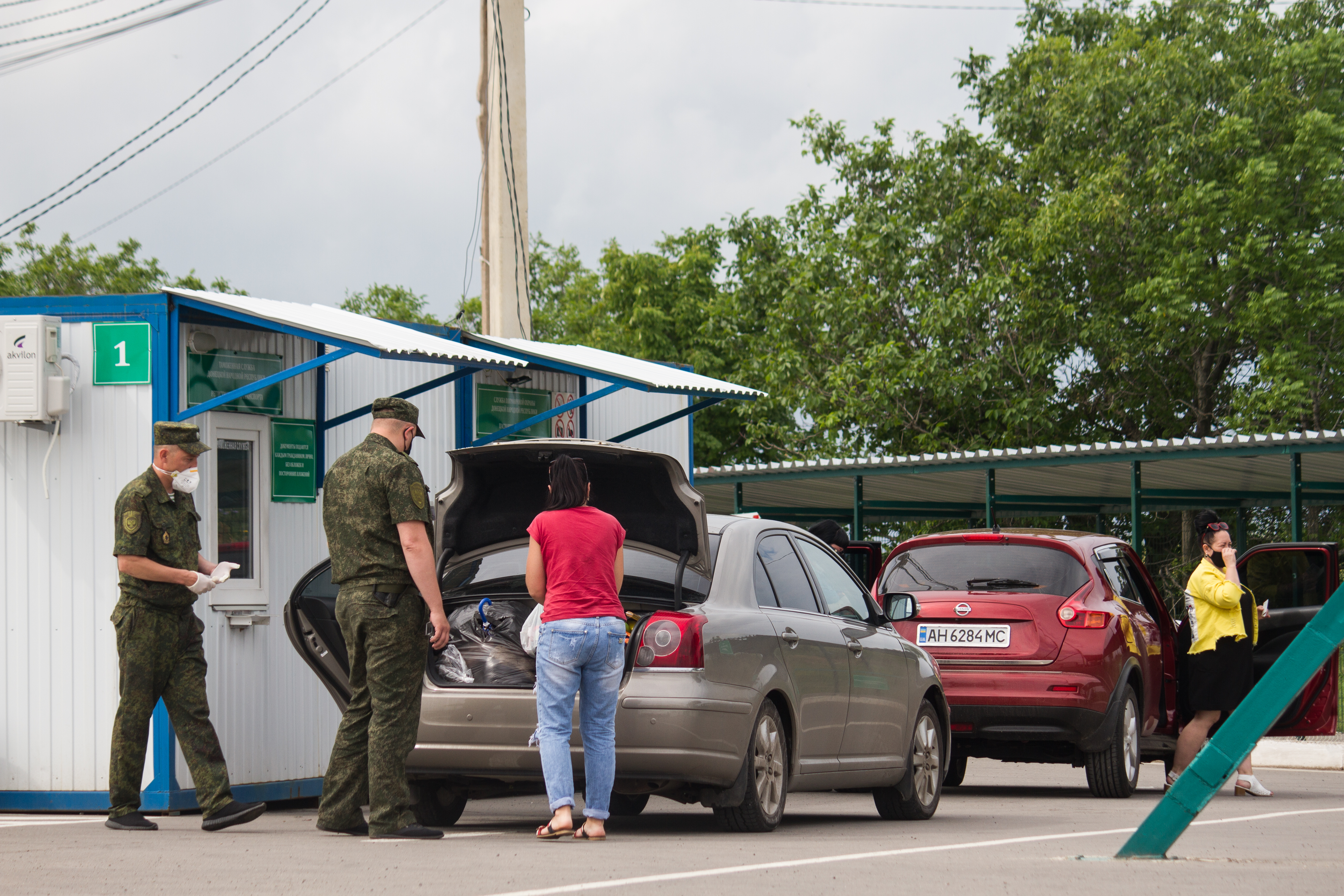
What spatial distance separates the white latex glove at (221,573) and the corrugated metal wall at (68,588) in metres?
1.31

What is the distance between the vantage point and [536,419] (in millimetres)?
12203

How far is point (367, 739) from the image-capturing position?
7.95 m

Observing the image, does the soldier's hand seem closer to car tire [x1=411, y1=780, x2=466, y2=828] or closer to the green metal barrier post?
car tire [x1=411, y1=780, x2=466, y2=828]

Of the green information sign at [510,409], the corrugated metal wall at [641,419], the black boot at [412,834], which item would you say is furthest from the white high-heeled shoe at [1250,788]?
the black boot at [412,834]

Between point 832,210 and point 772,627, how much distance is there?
98.8 feet

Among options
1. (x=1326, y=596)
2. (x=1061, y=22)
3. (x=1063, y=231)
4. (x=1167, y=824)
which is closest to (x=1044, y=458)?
(x=1326, y=596)

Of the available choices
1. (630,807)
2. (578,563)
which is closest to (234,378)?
(578,563)

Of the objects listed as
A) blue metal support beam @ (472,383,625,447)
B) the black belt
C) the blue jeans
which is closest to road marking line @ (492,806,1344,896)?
the blue jeans

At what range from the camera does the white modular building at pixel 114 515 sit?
9.48 meters

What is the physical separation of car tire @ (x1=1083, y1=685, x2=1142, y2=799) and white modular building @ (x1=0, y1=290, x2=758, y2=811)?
14.9 ft

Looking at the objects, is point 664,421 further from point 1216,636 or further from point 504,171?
point 1216,636

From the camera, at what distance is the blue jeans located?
7750 mm

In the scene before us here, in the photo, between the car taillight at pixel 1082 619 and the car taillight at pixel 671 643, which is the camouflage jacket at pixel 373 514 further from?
the car taillight at pixel 1082 619

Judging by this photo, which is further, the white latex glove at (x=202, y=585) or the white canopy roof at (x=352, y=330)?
the white canopy roof at (x=352, y=330)
